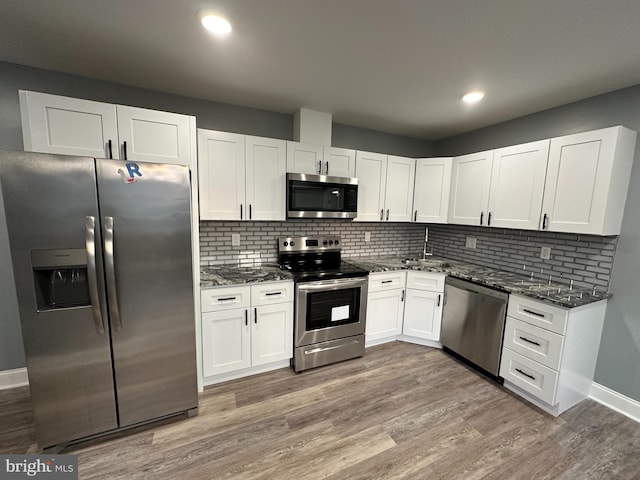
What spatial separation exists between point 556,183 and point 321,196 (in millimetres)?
2154

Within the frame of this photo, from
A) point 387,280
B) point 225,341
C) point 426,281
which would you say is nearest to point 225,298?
point 225,341

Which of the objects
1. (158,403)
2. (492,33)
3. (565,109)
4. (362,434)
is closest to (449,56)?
(492,33)

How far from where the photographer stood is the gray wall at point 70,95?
2.05 m

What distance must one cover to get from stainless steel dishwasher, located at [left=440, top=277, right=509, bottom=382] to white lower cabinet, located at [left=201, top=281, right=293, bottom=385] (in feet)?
5.88

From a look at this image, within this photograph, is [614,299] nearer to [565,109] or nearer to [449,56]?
[565,109]

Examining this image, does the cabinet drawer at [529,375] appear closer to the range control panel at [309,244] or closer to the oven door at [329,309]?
the oven door at [329,309]

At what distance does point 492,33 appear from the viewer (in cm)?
152

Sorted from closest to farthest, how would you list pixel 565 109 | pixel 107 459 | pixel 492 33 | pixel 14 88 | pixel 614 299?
pixel 492 33 → pixel 107 459 → pixel 14 88 → pixel 614 299 → pixel 565 109

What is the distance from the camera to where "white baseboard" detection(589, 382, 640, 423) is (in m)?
2.11

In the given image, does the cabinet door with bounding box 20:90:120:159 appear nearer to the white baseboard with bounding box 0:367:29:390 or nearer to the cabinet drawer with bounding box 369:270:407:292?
A: the white baseboard with bounding box 0:367:29:390

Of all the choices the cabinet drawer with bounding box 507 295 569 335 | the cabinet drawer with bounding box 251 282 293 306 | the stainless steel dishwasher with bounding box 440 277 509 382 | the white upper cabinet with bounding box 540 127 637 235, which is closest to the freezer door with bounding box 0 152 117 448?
the cabinet drawer with bounding box 251 282 293 306

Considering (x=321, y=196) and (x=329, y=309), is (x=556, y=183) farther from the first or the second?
(x=329, y=309)

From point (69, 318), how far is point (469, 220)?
3685 millimetres

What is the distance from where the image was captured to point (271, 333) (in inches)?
97.8
